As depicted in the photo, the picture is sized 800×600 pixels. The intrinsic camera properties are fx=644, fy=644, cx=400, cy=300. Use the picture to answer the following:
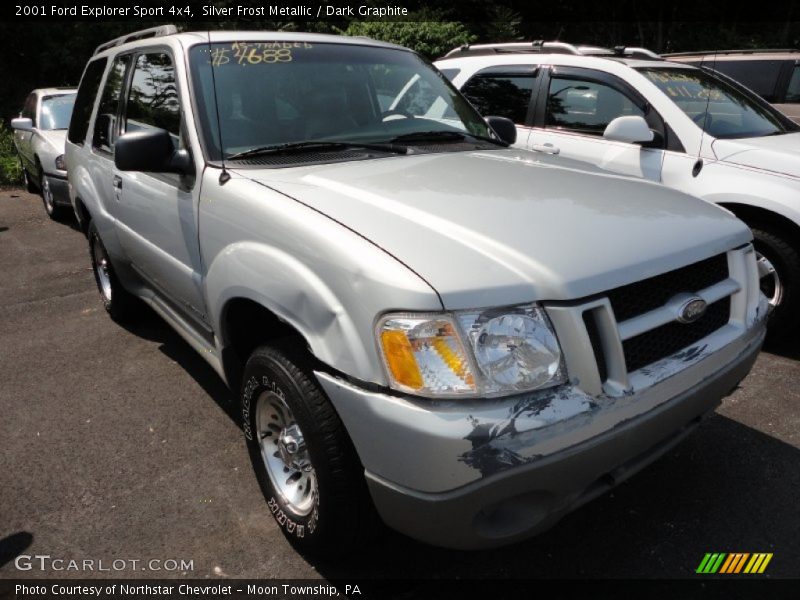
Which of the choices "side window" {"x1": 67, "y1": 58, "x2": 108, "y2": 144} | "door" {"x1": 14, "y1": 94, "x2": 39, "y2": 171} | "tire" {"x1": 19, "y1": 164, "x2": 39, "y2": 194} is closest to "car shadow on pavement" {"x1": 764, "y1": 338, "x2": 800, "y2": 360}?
"side window" {"x1": 67, "y1": 58, "x2": 108, "y2": 144}

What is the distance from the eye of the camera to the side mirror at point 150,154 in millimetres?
2629

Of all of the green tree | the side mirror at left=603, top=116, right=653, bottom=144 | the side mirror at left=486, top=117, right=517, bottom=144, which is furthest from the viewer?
the green tree


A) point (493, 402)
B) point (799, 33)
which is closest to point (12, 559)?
point (493, 402)

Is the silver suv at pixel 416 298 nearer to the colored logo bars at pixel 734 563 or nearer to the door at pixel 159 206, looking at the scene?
the door at pixel 159 206

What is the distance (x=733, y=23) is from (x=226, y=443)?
2214 centimetres

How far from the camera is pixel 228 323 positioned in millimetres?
2643

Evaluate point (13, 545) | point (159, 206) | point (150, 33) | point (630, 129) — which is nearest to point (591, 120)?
point (630, 129)

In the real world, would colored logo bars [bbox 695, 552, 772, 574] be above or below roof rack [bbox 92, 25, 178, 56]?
below

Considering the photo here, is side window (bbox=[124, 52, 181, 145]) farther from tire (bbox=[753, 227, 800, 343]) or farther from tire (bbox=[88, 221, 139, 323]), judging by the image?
tire (bbox=[753, 227, 800, 343])

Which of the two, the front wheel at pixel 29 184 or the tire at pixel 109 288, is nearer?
the tire at pixel 109 288

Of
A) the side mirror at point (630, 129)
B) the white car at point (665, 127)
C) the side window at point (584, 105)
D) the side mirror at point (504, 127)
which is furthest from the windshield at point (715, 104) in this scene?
the side mirror at point (504, 127)

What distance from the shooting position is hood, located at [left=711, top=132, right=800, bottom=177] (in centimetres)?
406

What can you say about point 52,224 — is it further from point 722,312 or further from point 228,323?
point 722,312

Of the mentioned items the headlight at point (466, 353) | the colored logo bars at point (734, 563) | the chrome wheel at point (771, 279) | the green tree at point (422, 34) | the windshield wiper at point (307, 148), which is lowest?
the colored logo bars at point (734, 563)
